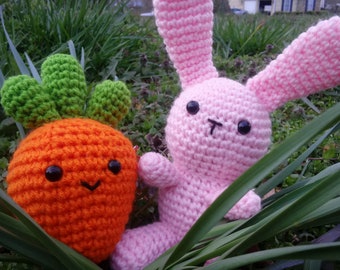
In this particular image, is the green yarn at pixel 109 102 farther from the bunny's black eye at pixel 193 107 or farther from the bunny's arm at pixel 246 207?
the bunny's arm at pixel 246 207

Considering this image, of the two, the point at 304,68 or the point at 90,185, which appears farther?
the point at 304,68

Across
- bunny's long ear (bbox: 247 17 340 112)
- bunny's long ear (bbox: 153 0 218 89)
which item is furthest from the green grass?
bunny's long ear (bbox: 153 0 218 89)

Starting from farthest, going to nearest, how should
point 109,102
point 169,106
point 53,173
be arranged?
point 169,106
point 109,102
point 53,173

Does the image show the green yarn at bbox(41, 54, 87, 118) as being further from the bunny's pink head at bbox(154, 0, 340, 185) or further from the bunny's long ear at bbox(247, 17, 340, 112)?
the bunny's long ear at bbox(247, 17, 340, 112)

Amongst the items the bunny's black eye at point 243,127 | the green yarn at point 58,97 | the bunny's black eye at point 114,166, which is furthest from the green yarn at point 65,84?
the bunny's black eye at point 243,127

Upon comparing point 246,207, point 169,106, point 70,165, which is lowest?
point 169,106

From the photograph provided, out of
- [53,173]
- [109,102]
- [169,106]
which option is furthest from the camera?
[169,106]

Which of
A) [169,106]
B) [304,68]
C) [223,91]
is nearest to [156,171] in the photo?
[223,91]

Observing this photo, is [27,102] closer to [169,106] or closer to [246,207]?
[246,207]
